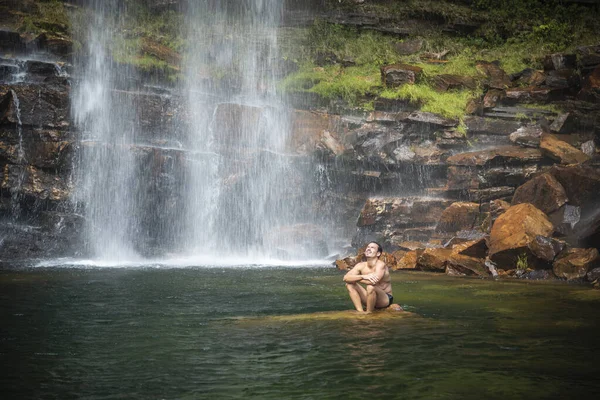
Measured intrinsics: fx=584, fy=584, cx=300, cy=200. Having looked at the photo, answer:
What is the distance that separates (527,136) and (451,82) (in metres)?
5.35

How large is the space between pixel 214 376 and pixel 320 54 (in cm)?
2707

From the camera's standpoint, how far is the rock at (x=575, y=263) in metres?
15.3

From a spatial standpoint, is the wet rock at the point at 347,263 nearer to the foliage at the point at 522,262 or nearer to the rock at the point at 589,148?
the foliage at the point at 522,262

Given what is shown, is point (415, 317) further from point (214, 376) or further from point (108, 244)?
point (108, 244)

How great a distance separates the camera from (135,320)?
938cm

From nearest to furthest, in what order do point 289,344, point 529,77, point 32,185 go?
1. point 289,344
2. point 32,185
3. point 529,77

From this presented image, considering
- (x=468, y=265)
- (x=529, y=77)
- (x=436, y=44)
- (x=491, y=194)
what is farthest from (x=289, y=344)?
(x=436, y=44)

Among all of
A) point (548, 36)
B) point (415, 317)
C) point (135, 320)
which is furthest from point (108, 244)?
point (548, 36)

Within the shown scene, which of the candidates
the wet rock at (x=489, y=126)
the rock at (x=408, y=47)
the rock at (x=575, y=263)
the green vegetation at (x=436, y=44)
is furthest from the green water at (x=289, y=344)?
the rock at (x=408, y=47)

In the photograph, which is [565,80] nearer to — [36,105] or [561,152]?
[561,152]

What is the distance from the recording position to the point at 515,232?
55.4 feet

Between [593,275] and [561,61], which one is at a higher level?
[561,61]

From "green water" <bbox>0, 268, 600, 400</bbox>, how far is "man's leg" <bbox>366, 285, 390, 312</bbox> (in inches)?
19.4

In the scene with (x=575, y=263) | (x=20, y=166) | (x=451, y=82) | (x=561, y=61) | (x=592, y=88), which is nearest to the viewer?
(x=575, y=263)
